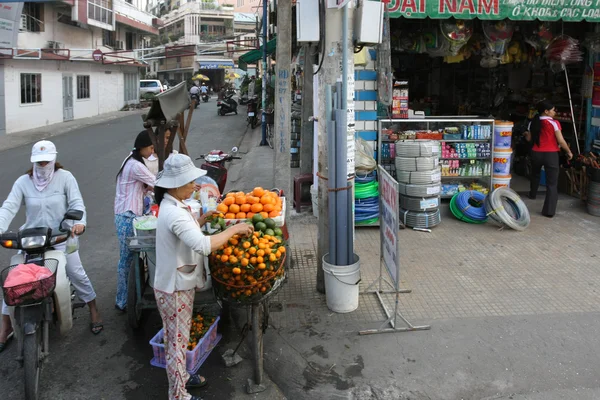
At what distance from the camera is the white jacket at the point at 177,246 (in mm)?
3238

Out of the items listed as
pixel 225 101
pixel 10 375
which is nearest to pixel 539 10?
pixel 10 375

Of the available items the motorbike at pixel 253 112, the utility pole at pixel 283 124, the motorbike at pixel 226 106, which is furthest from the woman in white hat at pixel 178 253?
the motorbike at pixel 226 106

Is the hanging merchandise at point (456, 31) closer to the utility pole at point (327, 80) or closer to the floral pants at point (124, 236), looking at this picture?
the utility pole at point (327, 80)

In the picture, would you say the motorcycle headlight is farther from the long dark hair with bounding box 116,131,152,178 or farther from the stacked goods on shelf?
the stacked goods on shelf

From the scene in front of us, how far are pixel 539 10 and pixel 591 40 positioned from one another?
59.2 inches

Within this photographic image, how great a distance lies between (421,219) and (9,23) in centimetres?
1591

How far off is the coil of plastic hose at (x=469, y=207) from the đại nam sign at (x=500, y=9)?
2678 millimetres

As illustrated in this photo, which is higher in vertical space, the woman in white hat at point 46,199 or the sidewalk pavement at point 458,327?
the woman in white hat at point 46,199

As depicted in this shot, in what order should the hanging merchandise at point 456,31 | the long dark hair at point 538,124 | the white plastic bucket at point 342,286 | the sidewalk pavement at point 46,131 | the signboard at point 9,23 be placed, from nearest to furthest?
the white plastic bucket at point 342,286 → the hanging merchandise at point 456,31 → the long dark hair at point 538,124 → the signboard at point 9,23 → the sidewalk pavement at point 46,131

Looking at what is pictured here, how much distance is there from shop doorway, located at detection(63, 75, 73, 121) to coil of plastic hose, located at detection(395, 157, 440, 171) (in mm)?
22851

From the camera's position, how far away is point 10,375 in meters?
4.05

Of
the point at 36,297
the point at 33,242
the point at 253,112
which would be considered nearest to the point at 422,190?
the point at 33,242

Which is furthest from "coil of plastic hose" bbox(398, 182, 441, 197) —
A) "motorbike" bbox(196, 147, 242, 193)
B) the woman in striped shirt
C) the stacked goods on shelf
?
the woman in striped shirt

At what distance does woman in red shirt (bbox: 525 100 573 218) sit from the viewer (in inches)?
320
